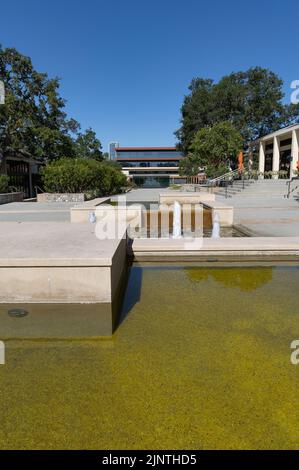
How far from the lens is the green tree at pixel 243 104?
167 feet

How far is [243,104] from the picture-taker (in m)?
51.3

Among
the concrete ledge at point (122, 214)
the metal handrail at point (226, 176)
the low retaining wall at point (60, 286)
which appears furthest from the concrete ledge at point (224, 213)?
the metal handrail at point (226, 176)

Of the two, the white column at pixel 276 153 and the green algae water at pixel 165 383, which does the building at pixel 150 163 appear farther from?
the green algae water at pixel 165 383

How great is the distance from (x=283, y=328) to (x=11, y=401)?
128 inches

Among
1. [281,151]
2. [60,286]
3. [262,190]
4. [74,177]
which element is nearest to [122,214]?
[60,286]

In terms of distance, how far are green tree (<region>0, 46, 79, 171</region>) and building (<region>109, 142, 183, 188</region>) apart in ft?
216

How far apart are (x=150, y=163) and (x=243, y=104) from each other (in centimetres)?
5546

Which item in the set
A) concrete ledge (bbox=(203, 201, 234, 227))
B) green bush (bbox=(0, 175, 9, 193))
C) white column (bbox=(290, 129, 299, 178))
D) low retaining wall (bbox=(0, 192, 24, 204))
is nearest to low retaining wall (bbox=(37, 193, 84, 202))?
low retaining wall (bbox=(0, 192, 24, 204))

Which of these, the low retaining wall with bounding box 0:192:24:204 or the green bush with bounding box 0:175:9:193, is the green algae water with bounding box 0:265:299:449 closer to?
the low retaining wall with bounding box 0:192:24:204

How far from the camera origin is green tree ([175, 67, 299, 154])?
167 ft

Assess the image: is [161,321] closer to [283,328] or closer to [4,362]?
[283,328]

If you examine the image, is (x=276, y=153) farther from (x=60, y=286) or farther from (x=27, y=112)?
(x=60, y=286)

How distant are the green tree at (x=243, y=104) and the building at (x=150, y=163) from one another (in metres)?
46.0
